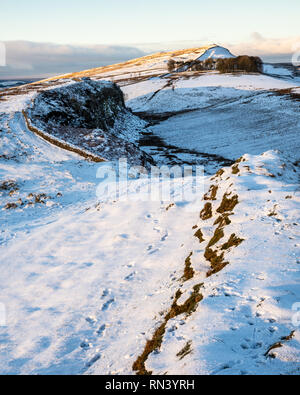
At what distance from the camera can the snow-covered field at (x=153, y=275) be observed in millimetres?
4832

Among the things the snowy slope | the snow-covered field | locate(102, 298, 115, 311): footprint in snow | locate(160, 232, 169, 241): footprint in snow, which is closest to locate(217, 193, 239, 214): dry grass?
the snow-covered field

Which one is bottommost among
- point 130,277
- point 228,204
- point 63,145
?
point 130,277

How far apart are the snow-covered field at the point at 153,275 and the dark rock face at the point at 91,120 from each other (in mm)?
6099

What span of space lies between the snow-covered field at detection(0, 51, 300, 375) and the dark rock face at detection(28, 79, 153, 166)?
610cm

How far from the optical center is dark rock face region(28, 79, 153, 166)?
78.8 feet

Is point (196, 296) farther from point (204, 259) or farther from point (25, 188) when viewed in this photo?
point (25, 188)

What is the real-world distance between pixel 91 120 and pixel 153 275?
2943cm

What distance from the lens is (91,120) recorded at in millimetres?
34250

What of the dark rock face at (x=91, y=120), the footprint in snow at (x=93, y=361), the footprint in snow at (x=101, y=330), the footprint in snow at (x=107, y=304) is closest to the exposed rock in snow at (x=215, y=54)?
the dark rock face at (x=91, y=120)

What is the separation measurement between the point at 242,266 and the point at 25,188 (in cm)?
1491

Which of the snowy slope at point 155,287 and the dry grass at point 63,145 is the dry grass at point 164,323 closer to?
the snowy slope at point 155,287

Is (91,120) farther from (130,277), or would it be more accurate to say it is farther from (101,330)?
(101,330)

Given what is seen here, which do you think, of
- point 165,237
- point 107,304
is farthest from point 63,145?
point 107,304

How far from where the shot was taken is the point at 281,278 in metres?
5.78
